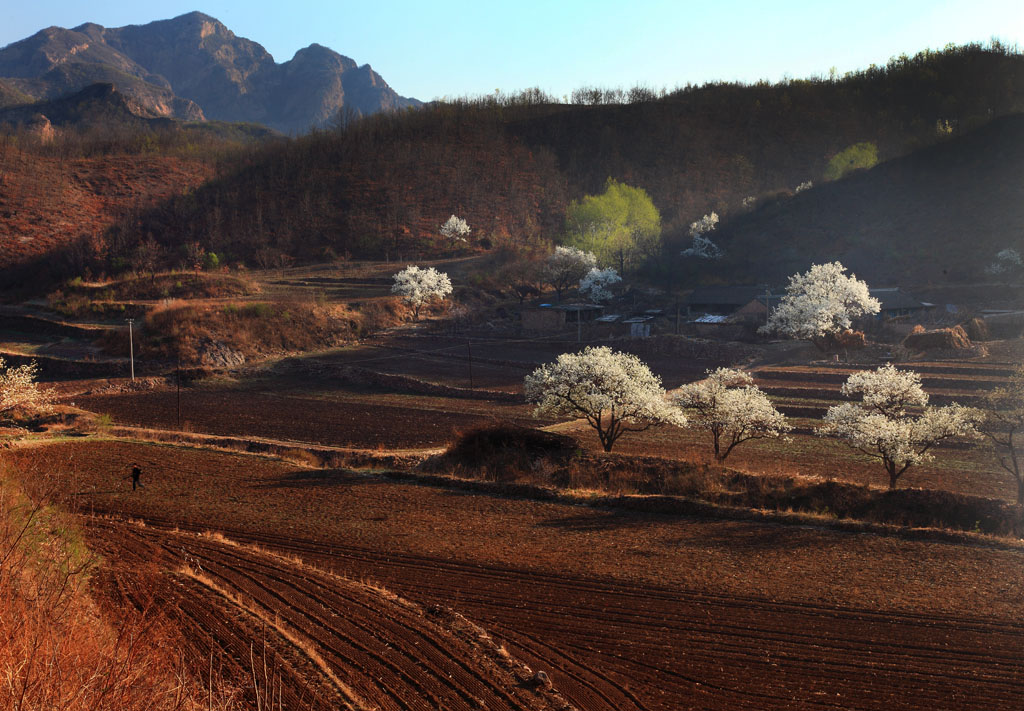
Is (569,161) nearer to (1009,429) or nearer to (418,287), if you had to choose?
(418,287)

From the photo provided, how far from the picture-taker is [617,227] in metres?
107

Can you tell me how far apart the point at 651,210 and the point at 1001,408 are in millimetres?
76965

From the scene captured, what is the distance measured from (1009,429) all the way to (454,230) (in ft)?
303

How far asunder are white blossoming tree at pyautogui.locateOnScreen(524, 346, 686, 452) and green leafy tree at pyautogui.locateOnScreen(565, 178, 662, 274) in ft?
218

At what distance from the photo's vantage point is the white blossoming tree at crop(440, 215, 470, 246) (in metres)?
115

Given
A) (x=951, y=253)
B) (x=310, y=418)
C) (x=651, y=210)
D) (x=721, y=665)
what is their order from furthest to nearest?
1. (x=651, y=210)
2. (x=951, y=253)
3. (x=310, y=418)
4. (x=721, y=665)

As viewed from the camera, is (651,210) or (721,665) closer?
(721,665)

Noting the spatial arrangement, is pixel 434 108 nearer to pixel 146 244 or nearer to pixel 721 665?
pixel 146 244

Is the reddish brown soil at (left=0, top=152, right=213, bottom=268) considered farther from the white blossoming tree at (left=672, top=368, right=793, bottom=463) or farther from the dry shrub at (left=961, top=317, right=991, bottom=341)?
the dry shrub at (left=961, top=317, right=991, bottom=341)

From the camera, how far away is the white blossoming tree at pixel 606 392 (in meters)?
33.8

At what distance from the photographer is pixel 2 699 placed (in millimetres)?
6152

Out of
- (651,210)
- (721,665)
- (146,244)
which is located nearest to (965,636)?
(721,665)

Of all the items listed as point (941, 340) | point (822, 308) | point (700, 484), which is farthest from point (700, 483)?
point (941, 340)

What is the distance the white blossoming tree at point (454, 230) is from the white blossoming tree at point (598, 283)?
30970 millimetres
